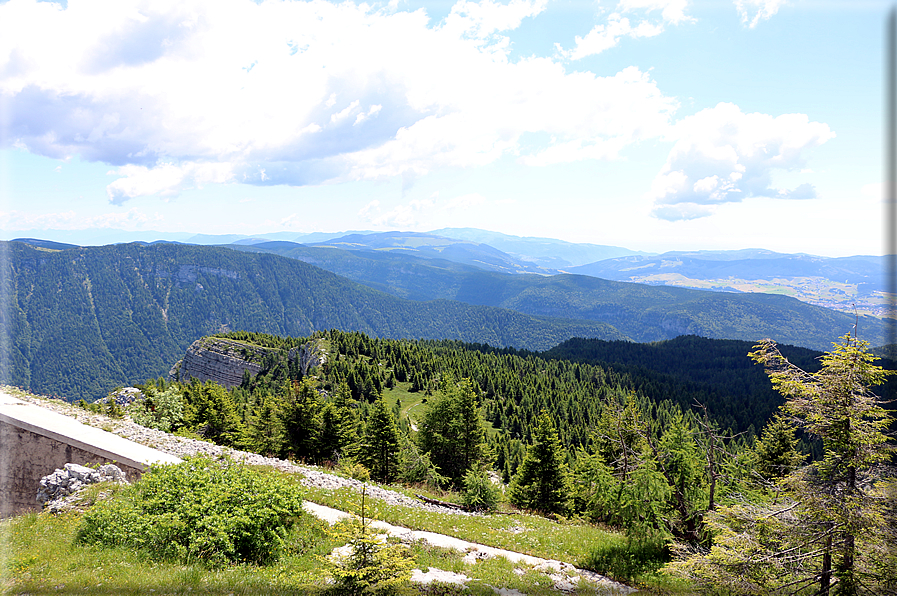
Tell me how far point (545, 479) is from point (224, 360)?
118 m

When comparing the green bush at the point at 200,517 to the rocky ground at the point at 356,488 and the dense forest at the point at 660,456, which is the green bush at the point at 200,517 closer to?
the rocky ground at the point at 356,488

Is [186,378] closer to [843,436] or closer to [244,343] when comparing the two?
[244,343]

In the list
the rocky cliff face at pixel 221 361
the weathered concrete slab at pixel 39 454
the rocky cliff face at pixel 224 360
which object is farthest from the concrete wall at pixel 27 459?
the rocky cliff face at pixel 221 361

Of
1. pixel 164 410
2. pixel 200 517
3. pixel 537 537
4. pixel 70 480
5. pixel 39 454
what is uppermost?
pixel 200 517

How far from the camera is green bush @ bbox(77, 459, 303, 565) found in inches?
456

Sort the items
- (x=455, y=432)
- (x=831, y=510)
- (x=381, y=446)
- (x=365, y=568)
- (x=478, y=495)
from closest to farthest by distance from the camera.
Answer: (x=831, y=510) → (x=365, y=568) → (x=478, y=495) → (x=381, y=446) → (x=455, y=432)

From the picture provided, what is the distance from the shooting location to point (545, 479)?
30422 millimetres

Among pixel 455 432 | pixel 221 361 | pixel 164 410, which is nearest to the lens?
pixel 455 432

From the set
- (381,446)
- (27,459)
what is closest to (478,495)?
(381,446)

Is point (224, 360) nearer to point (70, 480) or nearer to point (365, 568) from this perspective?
point (70, 480)

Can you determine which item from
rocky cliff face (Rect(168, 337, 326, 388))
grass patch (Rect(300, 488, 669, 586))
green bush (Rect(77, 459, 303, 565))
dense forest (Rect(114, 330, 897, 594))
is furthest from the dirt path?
rocky cliff face (Rect(168, 337, 326, 388))

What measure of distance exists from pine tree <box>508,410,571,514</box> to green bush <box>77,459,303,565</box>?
68.7 ft

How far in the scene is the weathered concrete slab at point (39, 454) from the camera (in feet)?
56.0

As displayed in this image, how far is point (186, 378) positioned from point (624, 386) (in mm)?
145066
